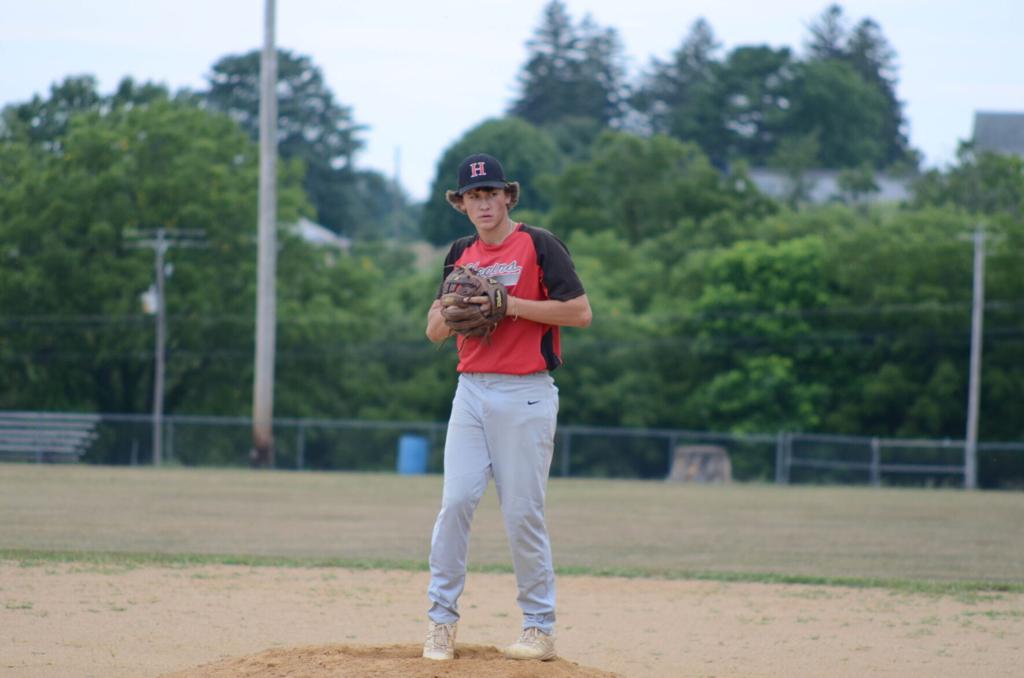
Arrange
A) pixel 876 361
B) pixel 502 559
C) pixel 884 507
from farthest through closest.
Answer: pixel 876 361 → pixel 884 507 → pixel 502 559

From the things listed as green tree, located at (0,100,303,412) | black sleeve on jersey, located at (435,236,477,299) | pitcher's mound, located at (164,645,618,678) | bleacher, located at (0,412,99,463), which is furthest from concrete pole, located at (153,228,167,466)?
pitcher's mound, located at (164,645,618,678)

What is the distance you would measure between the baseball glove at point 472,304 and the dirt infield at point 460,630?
1.41 metres

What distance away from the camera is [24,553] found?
1057 centimetres

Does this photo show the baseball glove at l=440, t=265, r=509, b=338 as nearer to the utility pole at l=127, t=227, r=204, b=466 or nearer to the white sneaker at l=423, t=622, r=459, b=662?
the white sneaker at l=423, t=622, r=459, b=662

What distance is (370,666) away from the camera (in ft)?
18.2

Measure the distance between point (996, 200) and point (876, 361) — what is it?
20.0 meters

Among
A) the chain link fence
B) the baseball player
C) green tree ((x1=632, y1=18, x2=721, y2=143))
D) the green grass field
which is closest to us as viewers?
the baseball player

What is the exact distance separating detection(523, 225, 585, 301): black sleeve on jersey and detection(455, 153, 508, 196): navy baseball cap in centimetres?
28

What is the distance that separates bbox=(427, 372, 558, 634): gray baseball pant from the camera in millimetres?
5953

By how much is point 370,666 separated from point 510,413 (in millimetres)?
1218

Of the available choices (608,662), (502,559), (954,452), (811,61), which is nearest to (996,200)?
(954,452)

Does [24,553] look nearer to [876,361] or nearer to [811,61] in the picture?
[876,361]

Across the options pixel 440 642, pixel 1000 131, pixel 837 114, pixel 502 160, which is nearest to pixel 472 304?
pixel 440 642

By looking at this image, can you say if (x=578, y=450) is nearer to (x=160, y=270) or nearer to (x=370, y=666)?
(x=160, y=270)
